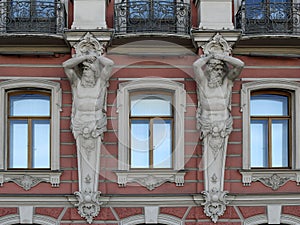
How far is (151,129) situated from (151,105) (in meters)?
0.53

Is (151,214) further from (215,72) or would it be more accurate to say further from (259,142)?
(215,72)

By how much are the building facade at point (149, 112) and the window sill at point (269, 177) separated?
0.02 metres

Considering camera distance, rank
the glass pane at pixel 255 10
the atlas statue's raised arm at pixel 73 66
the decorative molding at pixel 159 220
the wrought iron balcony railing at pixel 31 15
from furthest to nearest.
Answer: the glass pane at pixel 255 10, the wrought iron balcony railing at pixel 31 15, the decorative molding at pixel 159 220, the atlas statue's raised arm at pixel 73 66

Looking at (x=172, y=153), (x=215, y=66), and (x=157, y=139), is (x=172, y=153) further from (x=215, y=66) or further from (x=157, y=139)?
(x=215, y=66)

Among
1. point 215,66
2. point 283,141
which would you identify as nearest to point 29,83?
point 215,66

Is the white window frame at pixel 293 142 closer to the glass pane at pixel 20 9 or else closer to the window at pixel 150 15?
the window at pixel 150 15

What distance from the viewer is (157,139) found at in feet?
54.1

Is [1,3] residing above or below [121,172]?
above

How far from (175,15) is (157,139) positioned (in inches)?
107

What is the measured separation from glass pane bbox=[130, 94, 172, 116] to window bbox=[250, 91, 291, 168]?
185 cm

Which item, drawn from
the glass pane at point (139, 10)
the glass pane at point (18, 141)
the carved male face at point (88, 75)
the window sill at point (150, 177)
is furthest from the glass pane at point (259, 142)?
the glass pane at point (18, 141)

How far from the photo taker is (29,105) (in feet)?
53.9

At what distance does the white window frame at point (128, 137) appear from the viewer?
1598 centimetres

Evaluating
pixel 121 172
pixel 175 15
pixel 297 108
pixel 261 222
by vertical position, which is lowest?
pixel 261 222
